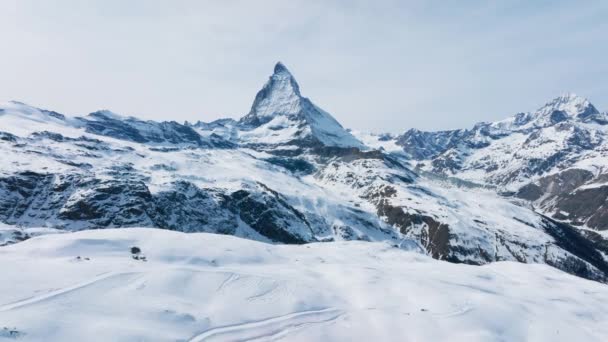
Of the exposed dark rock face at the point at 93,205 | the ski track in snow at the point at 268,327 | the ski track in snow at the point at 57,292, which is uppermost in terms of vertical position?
the ski track in snow at the point at 57,292

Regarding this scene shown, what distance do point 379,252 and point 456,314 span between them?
39656 millimetres

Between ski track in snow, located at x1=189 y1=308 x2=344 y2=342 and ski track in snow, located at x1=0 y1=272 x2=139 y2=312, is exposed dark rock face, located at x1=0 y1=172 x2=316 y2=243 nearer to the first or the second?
ski track in snow, located at x1=0 y1=272 x2=139 y2=312

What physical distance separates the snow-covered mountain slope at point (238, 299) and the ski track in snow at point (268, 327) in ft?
0.29

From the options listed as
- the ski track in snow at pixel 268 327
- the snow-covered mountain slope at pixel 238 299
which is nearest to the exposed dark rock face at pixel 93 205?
the snow-covered mountain slope at pixel 238 299

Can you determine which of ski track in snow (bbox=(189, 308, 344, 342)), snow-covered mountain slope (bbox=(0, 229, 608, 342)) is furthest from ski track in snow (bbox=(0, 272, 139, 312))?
A: ski track in snow (bbox=(189, 308, 344, 342))

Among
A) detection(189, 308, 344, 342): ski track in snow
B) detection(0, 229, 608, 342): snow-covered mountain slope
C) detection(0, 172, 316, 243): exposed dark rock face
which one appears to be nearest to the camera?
detection(0, 229, 608, 342): snow-covered mountain slope

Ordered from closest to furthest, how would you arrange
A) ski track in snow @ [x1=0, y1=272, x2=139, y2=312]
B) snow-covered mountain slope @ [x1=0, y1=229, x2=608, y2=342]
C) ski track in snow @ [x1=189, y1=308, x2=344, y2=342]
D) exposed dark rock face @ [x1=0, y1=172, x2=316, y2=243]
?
ski track in snow @ [x1=0, y1=272, x2=139, y2=312] → snow-covered mountain slope @ [x1=0, y1=229, x2=608, y2=342] → ski track in snow @ [x1=189, y1=308, x2=344, y2=342] → exposed dark rock face @ [x1=0, y1=172, x2=316, y2=243]

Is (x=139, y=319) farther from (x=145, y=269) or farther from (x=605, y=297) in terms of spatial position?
(x=605, y=297)

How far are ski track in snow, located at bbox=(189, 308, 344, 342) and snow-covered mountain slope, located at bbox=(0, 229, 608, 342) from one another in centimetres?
9

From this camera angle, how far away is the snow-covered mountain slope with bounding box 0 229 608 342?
31578 millimetres

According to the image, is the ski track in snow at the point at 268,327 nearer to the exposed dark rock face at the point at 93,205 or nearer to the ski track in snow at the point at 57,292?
the ski track in snow at the point at 57,292

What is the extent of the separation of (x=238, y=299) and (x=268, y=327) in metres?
5.02

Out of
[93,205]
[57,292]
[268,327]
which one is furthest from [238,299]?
[93,205]

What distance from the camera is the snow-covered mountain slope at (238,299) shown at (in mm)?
31578
